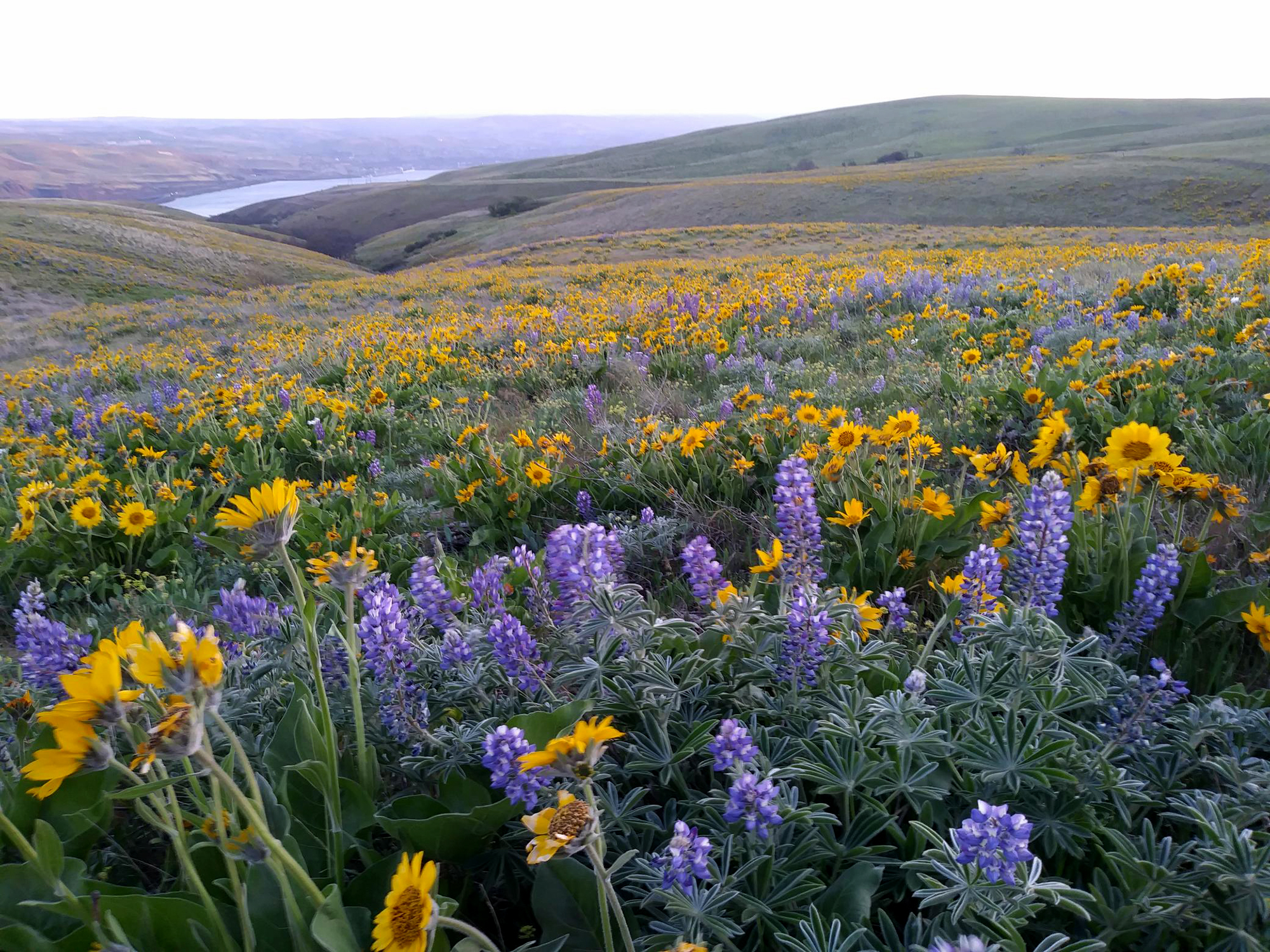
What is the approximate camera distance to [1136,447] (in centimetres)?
193

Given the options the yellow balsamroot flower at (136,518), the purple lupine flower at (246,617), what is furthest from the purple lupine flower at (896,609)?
the yellow balsamroot flower at (136,518)

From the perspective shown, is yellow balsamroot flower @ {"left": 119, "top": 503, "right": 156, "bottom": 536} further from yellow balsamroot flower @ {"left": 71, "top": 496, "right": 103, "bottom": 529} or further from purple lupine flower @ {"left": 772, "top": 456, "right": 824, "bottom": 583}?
purple lupine flower @ {"left": 772, "top": 456, "right": 824, "bottom": 583}

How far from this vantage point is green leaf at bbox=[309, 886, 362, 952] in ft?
3.37

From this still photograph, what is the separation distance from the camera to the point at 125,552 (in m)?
3.87

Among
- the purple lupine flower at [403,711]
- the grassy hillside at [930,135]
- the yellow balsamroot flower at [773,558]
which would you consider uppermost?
the grassy hillside at [930,135]

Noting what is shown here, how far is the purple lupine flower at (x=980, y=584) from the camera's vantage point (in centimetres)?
178

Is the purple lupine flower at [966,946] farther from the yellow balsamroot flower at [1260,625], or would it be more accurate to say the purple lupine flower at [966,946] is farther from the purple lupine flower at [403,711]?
the yellow balsamroot flower at [1260,625]

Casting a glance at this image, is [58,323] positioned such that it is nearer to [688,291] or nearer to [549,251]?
[549,251]

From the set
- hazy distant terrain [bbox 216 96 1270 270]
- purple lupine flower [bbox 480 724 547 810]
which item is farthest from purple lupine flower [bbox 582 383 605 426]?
hazy distant terrain [bbox 216 96 1270 270]

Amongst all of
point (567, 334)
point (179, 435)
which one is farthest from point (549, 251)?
point (179, 435)

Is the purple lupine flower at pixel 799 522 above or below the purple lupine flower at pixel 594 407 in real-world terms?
above

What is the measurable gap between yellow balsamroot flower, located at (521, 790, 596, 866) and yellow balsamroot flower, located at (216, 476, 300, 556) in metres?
0.66

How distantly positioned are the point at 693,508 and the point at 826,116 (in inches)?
4490

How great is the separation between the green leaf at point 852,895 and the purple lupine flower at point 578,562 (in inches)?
27.5
